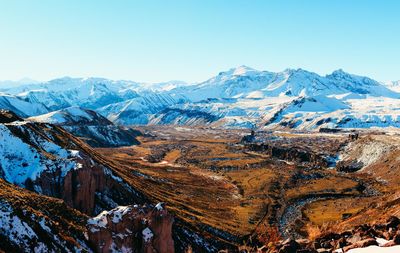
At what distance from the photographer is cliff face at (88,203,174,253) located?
4929 centimetres

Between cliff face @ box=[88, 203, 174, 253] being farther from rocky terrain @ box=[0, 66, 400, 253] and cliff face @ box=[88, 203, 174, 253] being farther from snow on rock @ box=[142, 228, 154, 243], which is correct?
rocky terrain @ box=[0, 66, 400, 253]

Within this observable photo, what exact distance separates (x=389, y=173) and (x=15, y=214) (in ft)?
455

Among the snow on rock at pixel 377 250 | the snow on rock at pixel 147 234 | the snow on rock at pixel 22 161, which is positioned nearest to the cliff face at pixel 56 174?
the snow on rock at pixel 22 161

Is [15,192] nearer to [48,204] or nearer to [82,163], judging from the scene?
[48,204]

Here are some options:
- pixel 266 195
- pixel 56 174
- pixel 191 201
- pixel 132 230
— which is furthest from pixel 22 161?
pixel 266 195

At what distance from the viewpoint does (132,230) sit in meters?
51.3

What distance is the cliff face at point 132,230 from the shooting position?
49.3m

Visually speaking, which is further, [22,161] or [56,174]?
[22,161]

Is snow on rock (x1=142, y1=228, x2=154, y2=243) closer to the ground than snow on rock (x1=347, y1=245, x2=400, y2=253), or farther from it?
closer to the ground

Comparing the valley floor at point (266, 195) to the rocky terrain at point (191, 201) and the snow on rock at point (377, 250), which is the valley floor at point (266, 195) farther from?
the snow on rock at point (377, 250)

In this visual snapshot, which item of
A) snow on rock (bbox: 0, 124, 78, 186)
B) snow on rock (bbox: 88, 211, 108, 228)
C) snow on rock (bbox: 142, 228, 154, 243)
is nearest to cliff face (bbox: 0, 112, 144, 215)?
snow on rock (bbox: 0, 124, 78, 186)

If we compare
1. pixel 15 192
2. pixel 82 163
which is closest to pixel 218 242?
pixel 82 163

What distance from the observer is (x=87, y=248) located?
48.5 m

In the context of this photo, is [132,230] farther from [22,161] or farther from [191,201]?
[191,201]
